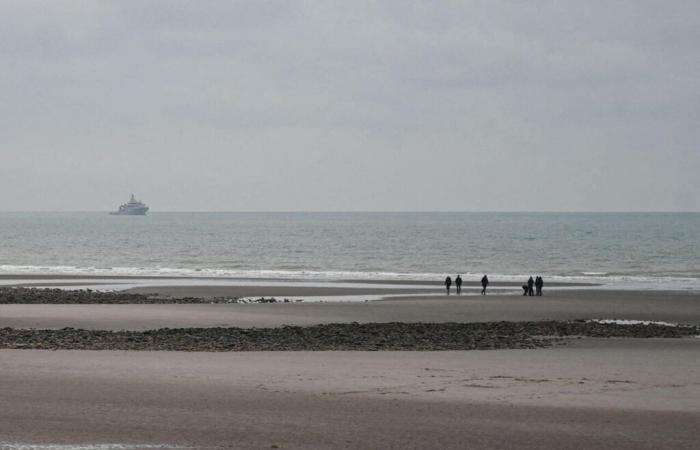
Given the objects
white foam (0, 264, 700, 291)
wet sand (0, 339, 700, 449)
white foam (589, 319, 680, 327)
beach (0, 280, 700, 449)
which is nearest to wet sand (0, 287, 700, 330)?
white foam (589, 319, 680, 327)

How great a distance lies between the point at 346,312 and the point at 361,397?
779 inches

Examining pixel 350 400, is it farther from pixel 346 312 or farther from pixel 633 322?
pixel 633 322

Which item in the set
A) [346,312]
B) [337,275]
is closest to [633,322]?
[346,312]

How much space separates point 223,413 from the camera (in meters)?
13.7

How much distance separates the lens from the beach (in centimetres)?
1212

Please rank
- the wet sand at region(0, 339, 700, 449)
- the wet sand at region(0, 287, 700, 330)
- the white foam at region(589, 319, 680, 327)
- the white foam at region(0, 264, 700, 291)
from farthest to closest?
1. the white foam at region(0, 264, 700, 291)
2. the white foam at region(589, 319, 680, 327)
3. the wet sand at region(0, 287, 700, 330)
4. the wet sand at region(0, 339, 700, 449)

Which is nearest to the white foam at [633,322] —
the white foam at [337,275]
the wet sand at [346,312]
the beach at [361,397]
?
the wet sand at [346,312]

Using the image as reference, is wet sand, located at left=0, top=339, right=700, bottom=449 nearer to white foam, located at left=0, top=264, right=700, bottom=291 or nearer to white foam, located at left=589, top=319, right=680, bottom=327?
white foam, located at left=589, top=319, right=680, bottom=327

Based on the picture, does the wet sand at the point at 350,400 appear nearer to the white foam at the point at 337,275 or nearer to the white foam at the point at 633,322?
the white foam at the point at 633,322

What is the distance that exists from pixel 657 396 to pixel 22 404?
10.9 metres

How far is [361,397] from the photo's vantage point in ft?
49.7

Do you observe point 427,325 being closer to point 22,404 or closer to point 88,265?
point 22,404

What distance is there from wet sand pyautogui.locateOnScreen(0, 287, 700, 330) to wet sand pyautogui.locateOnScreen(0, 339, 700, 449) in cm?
966

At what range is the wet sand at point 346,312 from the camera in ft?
101
